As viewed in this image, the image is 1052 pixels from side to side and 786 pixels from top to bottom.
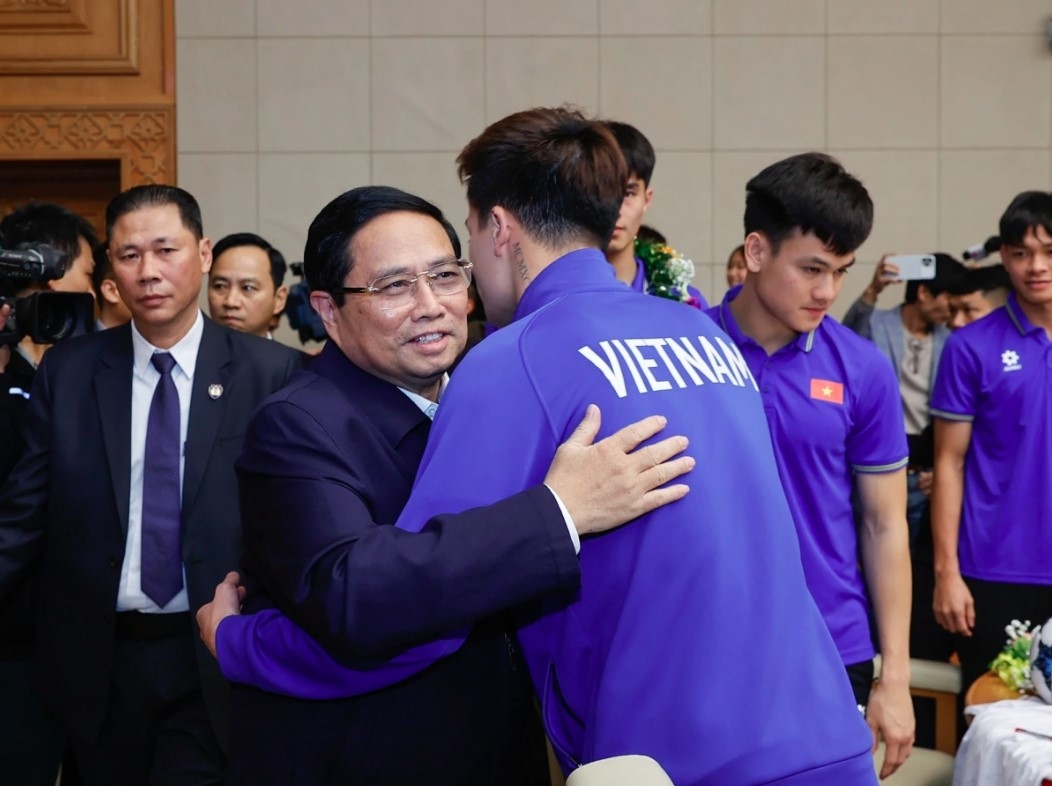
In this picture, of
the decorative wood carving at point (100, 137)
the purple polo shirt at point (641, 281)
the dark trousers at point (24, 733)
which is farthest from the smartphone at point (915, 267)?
the dark trousers at point (24, 733)

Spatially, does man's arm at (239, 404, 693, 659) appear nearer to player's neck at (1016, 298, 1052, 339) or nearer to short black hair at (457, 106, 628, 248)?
short black hair at (457, 106, 628, 248)

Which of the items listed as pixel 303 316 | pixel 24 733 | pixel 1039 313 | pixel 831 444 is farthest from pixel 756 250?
pixel 303 316

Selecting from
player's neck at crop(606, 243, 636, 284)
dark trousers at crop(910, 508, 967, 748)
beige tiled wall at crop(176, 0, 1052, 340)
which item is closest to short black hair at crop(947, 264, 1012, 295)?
dark trousers at crop(910, 508, 967, 748)

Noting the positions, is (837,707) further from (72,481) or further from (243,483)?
(72,481)

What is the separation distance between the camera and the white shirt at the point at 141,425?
2842 mm

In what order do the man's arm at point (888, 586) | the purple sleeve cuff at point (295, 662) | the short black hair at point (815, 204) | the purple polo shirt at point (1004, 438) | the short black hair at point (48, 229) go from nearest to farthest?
the purple sleeve cuff at point (295, 662)
the man's arm at point (888, 586)
the short black hair at point (815, 204)
the purple polo shirt at point (1004, 438)
the short black hair at point (48, 229)

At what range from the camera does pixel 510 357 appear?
1.56 meters

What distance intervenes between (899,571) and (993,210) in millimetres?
4396

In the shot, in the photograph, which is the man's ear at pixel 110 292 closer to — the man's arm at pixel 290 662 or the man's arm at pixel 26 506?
the man's arm at pixel 26 506

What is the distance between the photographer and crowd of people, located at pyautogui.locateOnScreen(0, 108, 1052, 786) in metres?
1.51

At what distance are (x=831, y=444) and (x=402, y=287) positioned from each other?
1146 mm

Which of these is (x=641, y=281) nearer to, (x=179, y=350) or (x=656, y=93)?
(x=179, y=350)

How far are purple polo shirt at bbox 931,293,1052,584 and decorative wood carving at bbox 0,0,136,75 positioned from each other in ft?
14.7

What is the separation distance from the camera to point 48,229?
4043 millimetres
